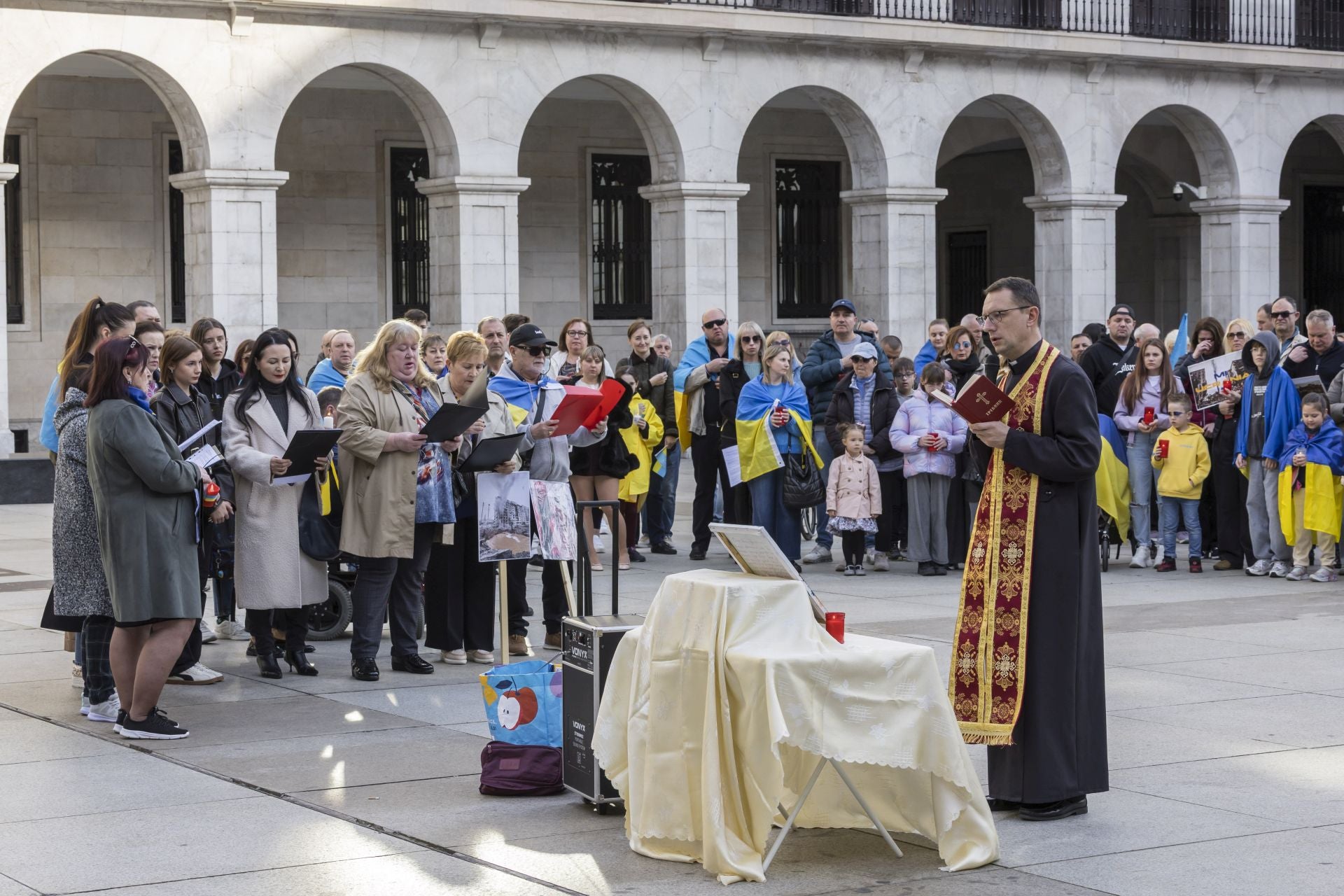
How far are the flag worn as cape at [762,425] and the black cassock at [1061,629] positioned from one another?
→ 22.5 feet

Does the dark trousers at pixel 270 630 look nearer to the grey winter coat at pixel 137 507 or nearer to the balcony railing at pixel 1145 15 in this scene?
the grey winter coat at pixel 137 507

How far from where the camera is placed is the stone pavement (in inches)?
228

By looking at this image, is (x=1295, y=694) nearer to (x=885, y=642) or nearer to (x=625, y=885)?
(x=885, y=642)

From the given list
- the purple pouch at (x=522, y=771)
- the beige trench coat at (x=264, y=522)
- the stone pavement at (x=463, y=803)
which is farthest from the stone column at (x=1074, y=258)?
the purple pouch at (x=522, y=771)

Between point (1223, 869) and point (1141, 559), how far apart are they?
28.6 ft

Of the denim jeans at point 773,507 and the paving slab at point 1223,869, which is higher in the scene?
the denim jeans at point 773,507

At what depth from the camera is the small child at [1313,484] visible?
1318 centimetres

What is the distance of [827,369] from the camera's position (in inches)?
566

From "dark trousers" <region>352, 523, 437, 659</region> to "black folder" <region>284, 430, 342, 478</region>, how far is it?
59cm

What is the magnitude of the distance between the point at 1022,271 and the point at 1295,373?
70.3ft

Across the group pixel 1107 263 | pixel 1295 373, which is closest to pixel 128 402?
pixel 1295 373

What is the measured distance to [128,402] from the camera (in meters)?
7.69

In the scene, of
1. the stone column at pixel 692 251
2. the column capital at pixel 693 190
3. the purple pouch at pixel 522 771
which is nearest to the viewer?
the purple pouch at pixel 522 771

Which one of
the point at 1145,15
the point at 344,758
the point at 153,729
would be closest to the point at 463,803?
the point at 344,758
